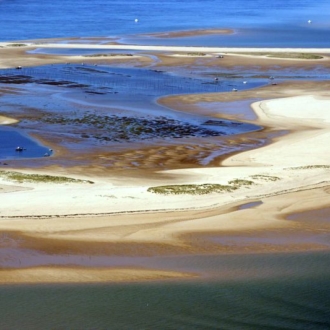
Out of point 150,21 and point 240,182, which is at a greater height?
point 150,21

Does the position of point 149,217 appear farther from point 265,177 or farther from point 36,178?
point 265,177

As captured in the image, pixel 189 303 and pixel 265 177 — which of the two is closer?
pixel 189 303

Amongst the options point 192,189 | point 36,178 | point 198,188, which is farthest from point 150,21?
point 192,189

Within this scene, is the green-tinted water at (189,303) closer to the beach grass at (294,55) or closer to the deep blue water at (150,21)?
the beach grass at (294,55)

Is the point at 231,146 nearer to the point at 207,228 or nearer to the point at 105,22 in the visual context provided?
the point at 207,228

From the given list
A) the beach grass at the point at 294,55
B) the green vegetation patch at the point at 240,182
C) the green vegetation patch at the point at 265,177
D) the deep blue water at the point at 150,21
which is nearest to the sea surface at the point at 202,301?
the green vegetation patch at the point at 240,182

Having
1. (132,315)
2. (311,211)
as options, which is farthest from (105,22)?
(132,315)

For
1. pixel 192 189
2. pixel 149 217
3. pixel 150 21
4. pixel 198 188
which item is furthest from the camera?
pixel 150 21
